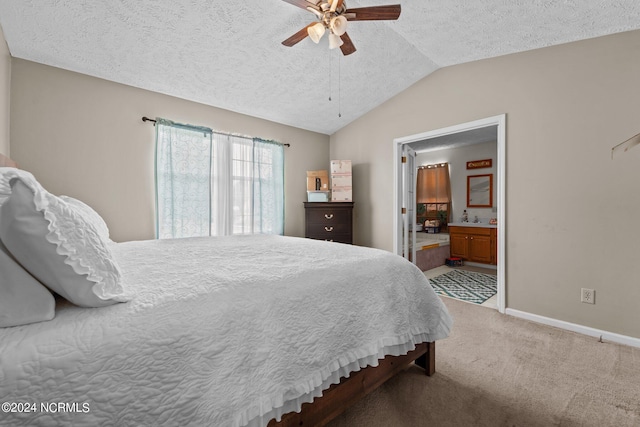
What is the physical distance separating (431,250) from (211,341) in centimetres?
479

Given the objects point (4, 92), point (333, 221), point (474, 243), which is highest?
point (4, 92)

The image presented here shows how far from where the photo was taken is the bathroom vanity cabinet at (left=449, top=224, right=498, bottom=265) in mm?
4898

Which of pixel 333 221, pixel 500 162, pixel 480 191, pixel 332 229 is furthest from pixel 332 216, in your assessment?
pixel 480 191

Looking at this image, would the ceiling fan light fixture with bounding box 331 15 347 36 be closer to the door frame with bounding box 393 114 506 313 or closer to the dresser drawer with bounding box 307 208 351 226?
the door frame with bounding box 393 114 506 313

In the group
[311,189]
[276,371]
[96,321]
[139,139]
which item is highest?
[139,139]

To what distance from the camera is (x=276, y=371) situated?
98 cm

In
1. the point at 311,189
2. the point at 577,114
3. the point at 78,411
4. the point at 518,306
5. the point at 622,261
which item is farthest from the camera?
the point at 311,189

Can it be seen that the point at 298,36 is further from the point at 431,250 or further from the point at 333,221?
the point at 431,250

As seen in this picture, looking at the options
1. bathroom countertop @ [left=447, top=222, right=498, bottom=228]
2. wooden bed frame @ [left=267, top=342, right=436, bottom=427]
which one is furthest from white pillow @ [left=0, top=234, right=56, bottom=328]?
bathroom countertop @ [left=447, top=222, right=498, bottom=228]

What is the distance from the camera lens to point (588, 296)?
7.79 feet

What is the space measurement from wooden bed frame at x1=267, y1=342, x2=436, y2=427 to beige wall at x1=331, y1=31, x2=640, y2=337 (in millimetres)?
1702

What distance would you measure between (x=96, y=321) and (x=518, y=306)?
3372 millimetres

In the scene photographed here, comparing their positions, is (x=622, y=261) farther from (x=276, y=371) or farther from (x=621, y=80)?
(x=276, y=371)

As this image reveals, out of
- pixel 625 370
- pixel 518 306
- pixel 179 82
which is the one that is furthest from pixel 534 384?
pixel 179 82
